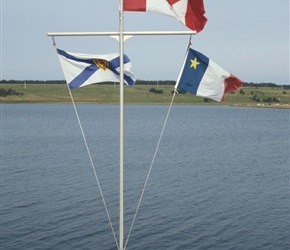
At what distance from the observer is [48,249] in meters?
25.2

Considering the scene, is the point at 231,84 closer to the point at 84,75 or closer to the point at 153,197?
the point at 84,75

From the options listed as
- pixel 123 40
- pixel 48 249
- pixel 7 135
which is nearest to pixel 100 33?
pixel 123 40

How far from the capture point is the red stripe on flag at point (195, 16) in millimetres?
12977

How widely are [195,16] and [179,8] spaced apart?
431 millimetres

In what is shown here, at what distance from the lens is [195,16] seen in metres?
13.0

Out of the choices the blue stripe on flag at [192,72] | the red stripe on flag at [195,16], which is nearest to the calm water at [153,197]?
the blue stripe on flag at [192,72]

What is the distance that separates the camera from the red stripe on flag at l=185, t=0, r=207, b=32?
12977mm

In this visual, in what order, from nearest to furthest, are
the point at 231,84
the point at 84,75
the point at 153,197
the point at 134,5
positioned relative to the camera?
1. the point at 134,5
2. the point at 231,84
3. the point at 84,75
4. the point at 153,197

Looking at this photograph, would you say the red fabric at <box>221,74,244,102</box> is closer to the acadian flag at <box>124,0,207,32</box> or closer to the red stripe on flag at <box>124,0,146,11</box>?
the acadian flag at <box>124,0,207,32</box>

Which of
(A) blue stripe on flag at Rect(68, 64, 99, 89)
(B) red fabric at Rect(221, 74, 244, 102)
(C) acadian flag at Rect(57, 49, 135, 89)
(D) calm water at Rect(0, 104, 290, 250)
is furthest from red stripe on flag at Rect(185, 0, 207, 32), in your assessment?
(D) calm water at Rect(0, 104, 290, 250)

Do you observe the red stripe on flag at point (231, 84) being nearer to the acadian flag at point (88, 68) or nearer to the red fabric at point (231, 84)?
the red fabric at point (231, 84)

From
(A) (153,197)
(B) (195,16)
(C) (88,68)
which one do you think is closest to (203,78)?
(B) (195,16)

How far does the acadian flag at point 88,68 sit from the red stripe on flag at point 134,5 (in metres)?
1.82

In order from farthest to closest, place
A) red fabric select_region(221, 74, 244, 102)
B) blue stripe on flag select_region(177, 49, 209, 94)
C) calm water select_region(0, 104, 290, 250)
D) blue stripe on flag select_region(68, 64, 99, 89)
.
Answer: calm water select_region(0, 104, 290, 250), blue stripe on flag select_region(68, 64, 99, 89), red fabric select_region(221, 74, 244, 102), blue stripe on flag select_region(177, 49, 209, 94)
